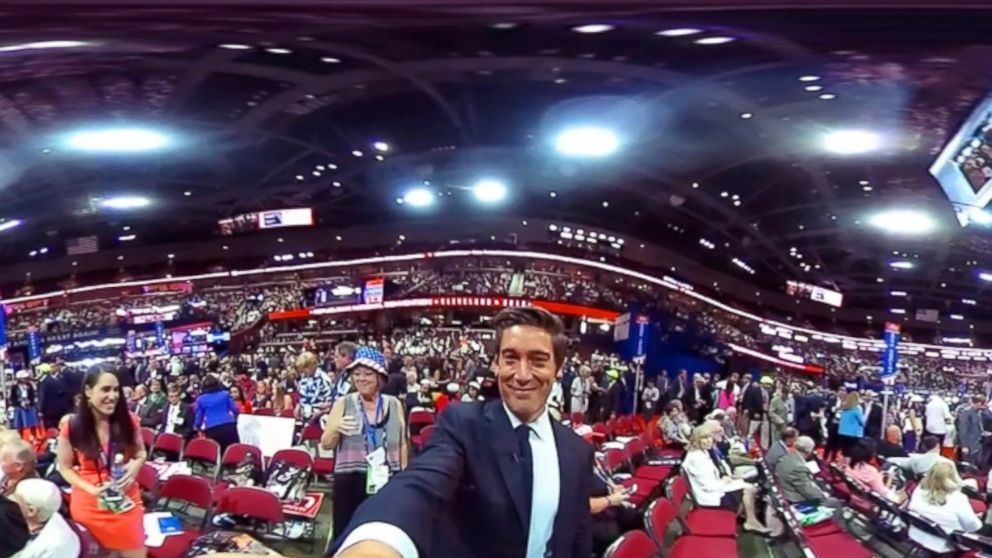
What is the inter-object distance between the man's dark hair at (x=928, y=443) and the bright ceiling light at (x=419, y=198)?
860 millimetres

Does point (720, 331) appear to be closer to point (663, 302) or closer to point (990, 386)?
point (663, 302)

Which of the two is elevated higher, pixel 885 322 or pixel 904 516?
pixel 885 322

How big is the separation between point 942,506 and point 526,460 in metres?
0.89

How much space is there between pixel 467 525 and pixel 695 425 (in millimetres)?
563

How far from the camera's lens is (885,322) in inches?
47.7

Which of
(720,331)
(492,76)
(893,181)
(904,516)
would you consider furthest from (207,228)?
(904,516)

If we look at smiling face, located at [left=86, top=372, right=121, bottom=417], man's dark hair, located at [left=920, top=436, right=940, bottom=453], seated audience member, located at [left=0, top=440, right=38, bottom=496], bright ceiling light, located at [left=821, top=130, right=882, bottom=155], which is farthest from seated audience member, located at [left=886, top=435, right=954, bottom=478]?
seated audience member, located at [left=0, top=440, right=38, bottom=496]

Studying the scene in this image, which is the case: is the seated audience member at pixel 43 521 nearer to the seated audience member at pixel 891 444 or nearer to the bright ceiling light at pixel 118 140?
the bright ceiling light at pixel 118 140

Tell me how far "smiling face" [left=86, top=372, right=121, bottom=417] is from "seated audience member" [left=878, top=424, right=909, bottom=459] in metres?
1.19

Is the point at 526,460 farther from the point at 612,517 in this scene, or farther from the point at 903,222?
the point at 612,517

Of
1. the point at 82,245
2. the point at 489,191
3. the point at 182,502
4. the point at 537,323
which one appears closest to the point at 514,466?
the point at 537,323

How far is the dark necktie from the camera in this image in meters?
0.87

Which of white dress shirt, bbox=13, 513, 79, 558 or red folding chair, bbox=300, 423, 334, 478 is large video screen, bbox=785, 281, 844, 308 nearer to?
red folding chair, bbox=300, 423, 334, 478

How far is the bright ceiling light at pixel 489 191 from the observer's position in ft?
3.90
